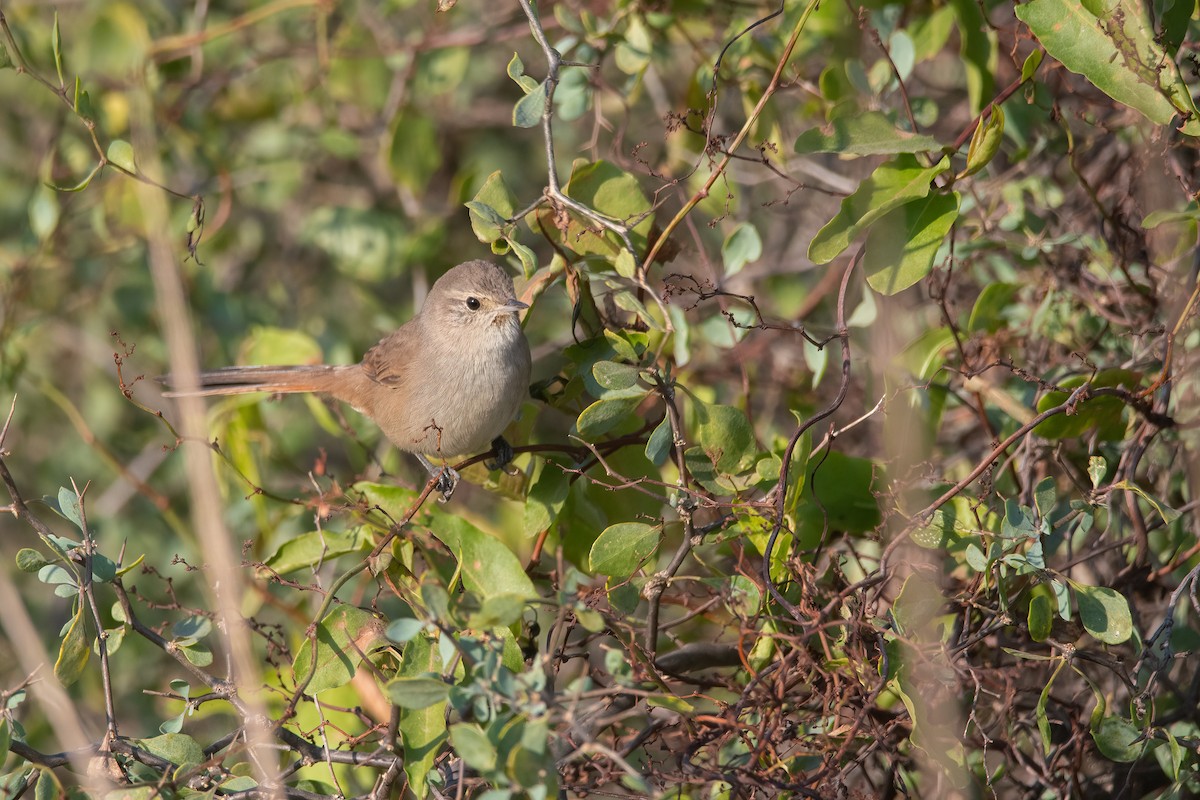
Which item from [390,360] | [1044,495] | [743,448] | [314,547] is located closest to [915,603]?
[1044,495]

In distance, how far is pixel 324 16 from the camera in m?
5.14

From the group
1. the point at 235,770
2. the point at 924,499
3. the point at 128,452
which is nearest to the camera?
the point at 235,770

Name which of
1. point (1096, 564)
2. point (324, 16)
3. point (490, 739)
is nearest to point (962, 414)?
point (1096, 564)

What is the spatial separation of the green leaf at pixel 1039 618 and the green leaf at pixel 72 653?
230 cm

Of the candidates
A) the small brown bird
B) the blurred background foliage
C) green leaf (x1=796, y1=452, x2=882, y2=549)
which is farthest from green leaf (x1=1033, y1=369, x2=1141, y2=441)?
the small brown bird

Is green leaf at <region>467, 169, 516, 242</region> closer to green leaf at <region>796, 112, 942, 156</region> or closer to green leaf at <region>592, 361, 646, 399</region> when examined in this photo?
green leaf at <region>592, 361, 646, 399</region>

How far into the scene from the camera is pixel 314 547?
128 inches

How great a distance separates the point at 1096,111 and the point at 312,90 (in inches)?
148

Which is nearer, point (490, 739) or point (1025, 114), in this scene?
point (490, 739)

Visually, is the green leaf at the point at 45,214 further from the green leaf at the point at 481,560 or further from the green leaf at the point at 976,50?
the green leaf at the point at 976,50

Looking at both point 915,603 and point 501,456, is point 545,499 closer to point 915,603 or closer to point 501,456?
point 501,456

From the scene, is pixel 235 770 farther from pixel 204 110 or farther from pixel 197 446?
pixel 204 110

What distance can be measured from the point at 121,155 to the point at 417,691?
2.00 m

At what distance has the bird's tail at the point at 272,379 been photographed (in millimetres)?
4590
